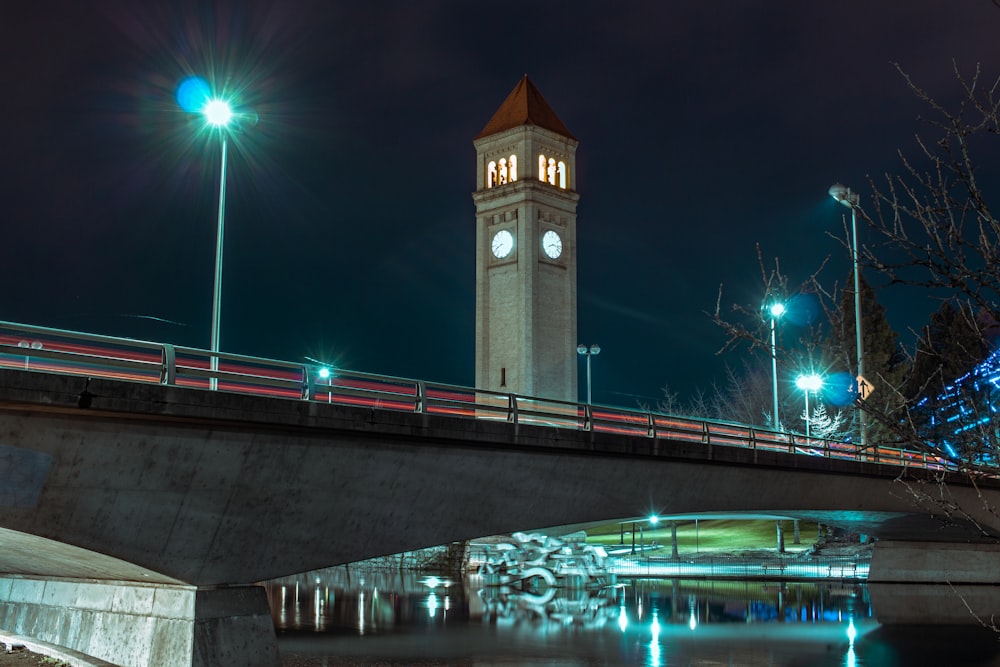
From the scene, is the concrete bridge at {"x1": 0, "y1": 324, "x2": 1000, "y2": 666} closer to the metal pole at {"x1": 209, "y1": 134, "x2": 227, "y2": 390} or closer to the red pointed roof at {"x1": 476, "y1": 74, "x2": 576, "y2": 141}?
the metal pole at {"x1": 209, "y1": 134, "x2": 227, "y2": 390}

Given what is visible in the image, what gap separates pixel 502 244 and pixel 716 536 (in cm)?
2827

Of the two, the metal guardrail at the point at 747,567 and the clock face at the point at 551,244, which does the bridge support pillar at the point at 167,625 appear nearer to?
the metal guardrail at the point at 747,567

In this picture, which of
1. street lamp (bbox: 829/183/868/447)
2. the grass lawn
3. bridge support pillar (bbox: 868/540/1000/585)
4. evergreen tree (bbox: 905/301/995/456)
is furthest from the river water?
the grass lawn

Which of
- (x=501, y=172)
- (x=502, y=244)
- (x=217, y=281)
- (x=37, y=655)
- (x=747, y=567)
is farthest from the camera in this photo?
(x=501, y=172)

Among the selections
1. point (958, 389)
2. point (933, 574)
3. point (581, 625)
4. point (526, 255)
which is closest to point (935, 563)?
point (933, 574)

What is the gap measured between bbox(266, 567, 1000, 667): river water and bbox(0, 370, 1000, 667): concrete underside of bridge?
3588 mm

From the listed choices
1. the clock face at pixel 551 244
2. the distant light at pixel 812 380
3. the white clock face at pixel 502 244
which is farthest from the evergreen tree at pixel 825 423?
the distant light at pixel 812 380

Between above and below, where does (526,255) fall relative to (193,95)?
above

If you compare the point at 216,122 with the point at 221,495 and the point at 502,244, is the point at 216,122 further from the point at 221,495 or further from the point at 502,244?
the point at 502,244

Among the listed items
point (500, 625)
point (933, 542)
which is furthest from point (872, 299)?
point (500, 625)

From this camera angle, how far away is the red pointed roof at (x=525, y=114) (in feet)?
292

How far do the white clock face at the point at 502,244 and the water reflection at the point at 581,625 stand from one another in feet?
127

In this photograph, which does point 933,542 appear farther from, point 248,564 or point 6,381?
point 6,381

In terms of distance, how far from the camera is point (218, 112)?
26406mm
